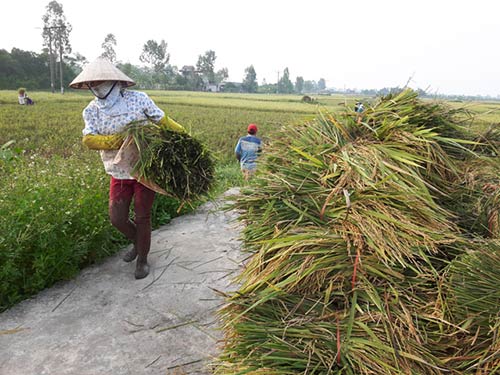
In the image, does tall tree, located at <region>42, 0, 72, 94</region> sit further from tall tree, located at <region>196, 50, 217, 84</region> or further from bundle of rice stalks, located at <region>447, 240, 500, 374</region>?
bundle of rice stalks, located at <region>447, 240, 500, 374</region>

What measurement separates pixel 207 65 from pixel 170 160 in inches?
3396

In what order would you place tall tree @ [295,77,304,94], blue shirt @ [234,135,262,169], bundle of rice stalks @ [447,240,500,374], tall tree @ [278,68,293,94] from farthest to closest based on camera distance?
tall tree @ [295,77,304,94], tall tree @ [278,68,293,94], blue shirt @ [234,135,262,169], bundle of rice stalks @ [447,240,500,374]

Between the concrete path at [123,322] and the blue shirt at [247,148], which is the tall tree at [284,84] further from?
the concrete path at [123,322]

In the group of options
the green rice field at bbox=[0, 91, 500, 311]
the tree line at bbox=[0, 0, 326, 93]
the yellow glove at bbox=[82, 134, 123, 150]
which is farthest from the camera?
the tree line at bbox=[0, 0, 326, 93]

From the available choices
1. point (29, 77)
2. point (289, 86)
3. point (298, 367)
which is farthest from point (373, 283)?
point (289, 86)

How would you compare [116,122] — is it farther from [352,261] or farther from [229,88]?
[229,88]

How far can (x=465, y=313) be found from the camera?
138cm

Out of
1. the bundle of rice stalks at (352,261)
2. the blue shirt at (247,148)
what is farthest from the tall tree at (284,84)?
the bundle of rice stalks at (352,261)

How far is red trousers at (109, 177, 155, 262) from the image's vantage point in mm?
3127

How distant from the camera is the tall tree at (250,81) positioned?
8131 centimetres

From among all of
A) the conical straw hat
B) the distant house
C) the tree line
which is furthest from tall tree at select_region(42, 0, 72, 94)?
the conical straw hat

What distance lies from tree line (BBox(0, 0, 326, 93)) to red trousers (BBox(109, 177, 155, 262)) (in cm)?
3000

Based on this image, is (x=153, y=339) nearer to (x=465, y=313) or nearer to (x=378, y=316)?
(x=378, y=316)

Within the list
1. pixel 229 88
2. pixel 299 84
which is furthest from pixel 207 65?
pixel 299 84
